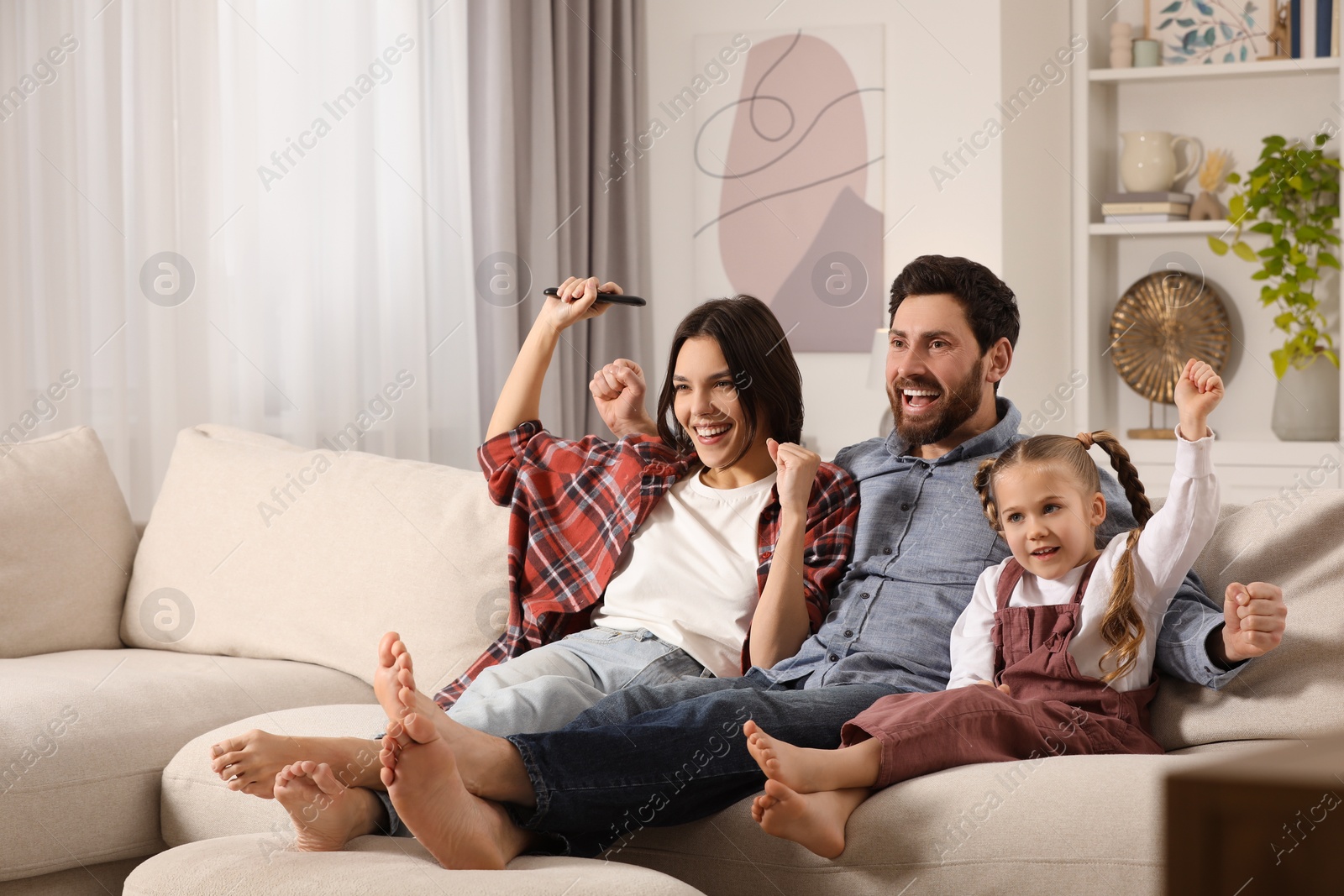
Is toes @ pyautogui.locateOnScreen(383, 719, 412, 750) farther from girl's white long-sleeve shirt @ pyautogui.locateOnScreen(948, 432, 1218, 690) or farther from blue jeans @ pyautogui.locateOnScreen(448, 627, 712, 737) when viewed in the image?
girl's white long-sleeve shirt @ pyautogui.locateOnScreen(948, 432, 1218, 690)

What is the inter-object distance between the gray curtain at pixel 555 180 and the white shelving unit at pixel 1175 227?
142 centimetres

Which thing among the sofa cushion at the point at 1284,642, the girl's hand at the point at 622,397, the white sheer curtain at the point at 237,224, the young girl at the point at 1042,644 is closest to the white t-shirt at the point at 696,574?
the girl's hand at the point at 622,397

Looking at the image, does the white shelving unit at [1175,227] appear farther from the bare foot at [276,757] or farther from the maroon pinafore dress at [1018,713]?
the bare foot at [276,757]

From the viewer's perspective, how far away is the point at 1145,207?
150 inches

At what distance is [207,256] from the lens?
2740 millimetres

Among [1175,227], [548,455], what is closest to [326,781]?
[548,455]

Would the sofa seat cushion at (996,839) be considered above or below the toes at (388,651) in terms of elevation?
below

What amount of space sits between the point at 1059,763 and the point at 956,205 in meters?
2.58

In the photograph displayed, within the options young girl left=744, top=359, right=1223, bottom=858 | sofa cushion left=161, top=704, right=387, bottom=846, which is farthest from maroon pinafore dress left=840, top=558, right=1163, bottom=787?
sofa cushion left=161, top=704, right=387, bottom=846

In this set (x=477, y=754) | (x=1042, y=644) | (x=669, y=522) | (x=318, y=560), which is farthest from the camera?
(x=318, y=560)

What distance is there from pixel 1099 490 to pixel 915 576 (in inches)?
11.1

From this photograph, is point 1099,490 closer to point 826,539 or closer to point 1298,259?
point 826,539

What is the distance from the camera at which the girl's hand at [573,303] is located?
205cm

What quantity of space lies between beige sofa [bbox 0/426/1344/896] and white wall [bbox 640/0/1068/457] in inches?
75.9
